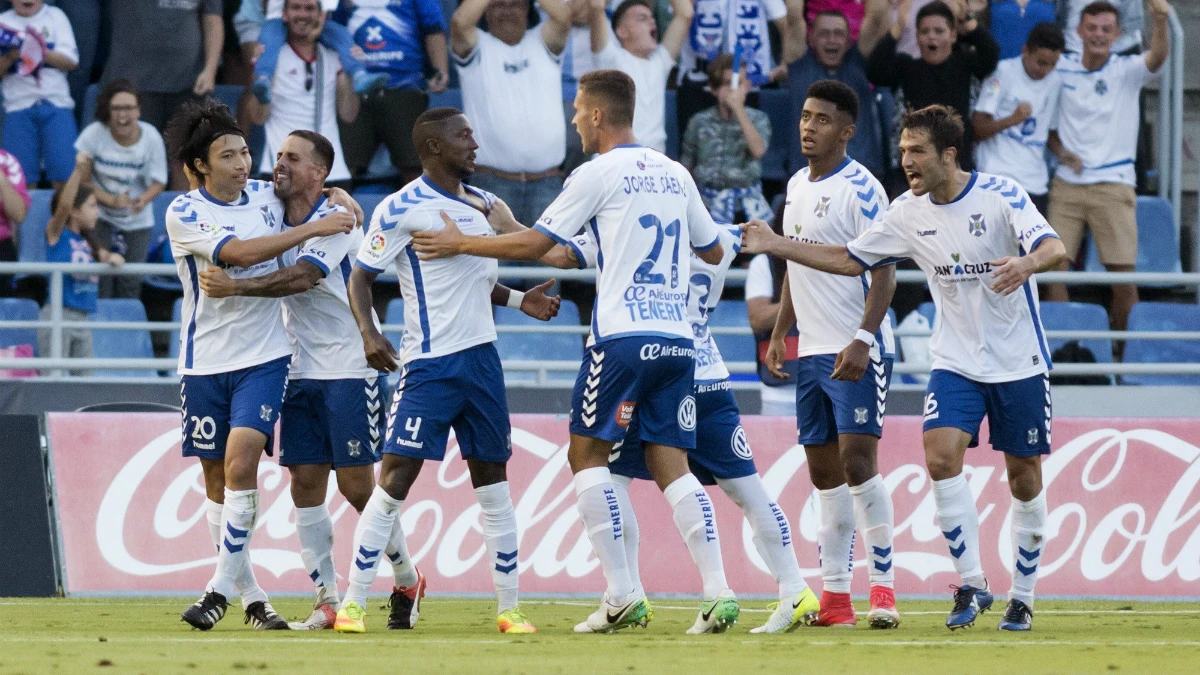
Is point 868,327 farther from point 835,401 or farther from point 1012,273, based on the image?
point 1012,273

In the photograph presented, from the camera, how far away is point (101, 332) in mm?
14016

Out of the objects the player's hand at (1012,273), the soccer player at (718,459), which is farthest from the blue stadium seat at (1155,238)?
the soccer player at (718,459)

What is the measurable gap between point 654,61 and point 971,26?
9.26ft

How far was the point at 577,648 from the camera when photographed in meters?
6.96

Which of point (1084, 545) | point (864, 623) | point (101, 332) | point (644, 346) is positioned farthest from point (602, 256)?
point (101, 332)

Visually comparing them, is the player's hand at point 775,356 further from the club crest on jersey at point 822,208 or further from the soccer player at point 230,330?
the soccer player at point 230,330

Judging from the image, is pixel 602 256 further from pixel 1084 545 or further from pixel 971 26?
pixel 971 26

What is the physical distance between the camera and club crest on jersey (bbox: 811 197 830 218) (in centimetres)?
882

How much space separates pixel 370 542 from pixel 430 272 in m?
1.28

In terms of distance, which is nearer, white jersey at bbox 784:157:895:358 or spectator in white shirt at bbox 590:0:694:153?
white jersey at bbox 784:157:895:358

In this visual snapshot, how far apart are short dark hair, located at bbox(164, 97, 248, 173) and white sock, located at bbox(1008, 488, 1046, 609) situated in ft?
14.3

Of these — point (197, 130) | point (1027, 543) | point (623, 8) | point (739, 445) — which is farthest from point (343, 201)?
point (623, 8)

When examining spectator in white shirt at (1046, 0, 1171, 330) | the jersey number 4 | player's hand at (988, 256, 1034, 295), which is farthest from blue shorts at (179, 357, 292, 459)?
spectator in white shirt at (1046, 0, 1171, 330)

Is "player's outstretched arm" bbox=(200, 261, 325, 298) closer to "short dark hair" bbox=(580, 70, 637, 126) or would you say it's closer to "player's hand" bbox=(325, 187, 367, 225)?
"player's hand" bbox=(325, 187, 367, 225)
